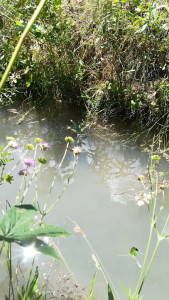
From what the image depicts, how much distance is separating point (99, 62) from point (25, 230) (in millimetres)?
2247

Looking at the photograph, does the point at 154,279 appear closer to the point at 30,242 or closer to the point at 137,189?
the point at 137,189

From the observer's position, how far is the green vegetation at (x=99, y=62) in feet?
7.50

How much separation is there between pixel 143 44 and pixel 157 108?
53cm

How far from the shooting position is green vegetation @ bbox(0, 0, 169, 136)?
7.50 ft

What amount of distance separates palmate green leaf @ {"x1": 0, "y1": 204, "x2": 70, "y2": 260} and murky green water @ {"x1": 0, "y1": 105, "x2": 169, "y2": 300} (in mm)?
977

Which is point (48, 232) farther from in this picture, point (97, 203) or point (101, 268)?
point (97, 203)

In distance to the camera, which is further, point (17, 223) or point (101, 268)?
point (101, 268)

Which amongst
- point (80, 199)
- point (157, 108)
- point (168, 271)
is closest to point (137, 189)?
point (80, 199)

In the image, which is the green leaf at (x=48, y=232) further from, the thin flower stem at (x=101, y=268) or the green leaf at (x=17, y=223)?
the thin flower stem at (x=101, y=268)

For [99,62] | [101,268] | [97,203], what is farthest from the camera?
[99,62]

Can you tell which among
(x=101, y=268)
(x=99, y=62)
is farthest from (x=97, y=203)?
(x=99, y=62)

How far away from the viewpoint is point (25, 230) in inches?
17.0

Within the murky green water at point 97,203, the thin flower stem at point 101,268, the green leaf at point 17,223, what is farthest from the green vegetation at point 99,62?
the green leaf at point 17,223

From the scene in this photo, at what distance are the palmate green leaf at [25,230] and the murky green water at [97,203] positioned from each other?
38.5 inches
